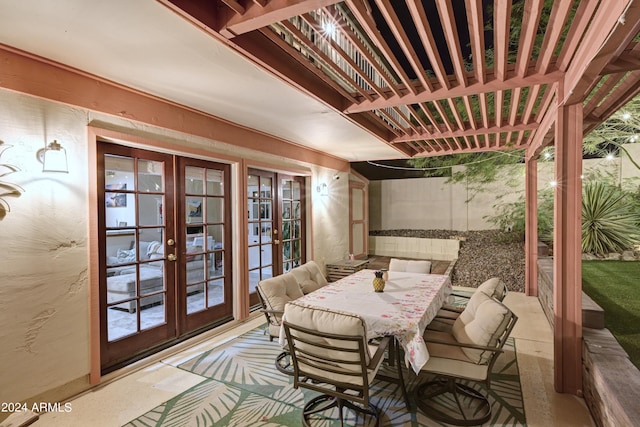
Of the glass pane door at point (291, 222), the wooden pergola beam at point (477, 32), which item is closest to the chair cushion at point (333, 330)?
the wooden pergola beam at point (477, 32)

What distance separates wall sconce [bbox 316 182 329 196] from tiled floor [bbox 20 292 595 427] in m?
3.22

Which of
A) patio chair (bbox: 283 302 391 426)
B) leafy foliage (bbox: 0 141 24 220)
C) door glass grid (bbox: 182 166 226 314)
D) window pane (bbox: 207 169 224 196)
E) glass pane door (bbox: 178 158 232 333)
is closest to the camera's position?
patio chair (bbox: 283 302 391 426)

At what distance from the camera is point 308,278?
11.5 ft

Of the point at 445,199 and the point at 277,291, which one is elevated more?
the point at 445,199

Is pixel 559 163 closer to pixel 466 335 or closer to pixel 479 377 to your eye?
pixel 466 335

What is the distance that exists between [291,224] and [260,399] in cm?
320

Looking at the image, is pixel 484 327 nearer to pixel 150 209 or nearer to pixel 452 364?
pixel 452 364

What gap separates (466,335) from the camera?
7.27 feet

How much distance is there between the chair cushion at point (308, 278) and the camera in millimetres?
3372

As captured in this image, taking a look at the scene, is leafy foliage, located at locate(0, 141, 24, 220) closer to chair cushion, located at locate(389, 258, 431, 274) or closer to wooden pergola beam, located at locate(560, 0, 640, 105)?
wooden pergola beam, located at locate(560, 0, 640, 105)

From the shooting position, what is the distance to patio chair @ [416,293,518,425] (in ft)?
6.69

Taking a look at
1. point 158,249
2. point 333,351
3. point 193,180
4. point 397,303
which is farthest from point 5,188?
point 397,303

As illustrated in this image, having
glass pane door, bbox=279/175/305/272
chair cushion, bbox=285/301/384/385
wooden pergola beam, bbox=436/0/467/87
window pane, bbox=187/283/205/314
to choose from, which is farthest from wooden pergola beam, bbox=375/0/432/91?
window pane, bbox=187/283/205/314

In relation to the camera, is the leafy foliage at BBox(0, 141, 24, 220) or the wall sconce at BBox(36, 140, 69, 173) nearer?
the leafy foliage at BBox(0, 141, 24, 220)
